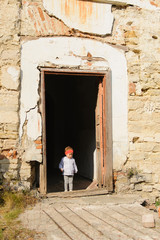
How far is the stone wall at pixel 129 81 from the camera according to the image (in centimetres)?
554

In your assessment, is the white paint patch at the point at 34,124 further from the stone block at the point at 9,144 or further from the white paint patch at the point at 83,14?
the white paint patch at the point at 83,14

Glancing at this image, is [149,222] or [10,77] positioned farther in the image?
[10,77]

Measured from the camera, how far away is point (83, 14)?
20.2 ft

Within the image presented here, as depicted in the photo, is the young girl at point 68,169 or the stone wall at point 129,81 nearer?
the stone wall at point 129,81

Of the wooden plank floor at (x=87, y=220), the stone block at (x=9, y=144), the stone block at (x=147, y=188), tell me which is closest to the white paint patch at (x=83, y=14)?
the stone block at (x=9, y=144)

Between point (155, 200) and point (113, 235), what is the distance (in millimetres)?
2836

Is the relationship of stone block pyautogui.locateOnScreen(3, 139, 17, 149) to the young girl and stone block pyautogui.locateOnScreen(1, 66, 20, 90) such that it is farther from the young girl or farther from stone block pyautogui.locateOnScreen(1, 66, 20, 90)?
the young girl

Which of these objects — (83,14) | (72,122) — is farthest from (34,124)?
(72,122)

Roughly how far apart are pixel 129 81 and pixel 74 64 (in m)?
1.25

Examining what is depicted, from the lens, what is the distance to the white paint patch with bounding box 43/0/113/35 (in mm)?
5977

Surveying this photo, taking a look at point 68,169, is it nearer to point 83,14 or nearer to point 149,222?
point 149,222

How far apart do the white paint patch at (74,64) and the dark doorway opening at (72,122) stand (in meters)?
0.53

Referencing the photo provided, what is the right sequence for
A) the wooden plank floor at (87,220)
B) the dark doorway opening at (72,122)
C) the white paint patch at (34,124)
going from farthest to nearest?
1. the dark doorway opening at (72,122)
2. the white paint patch at (34,124)
3. the wooden plank floor at (87,220)

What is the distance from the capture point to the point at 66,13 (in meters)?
6.04
